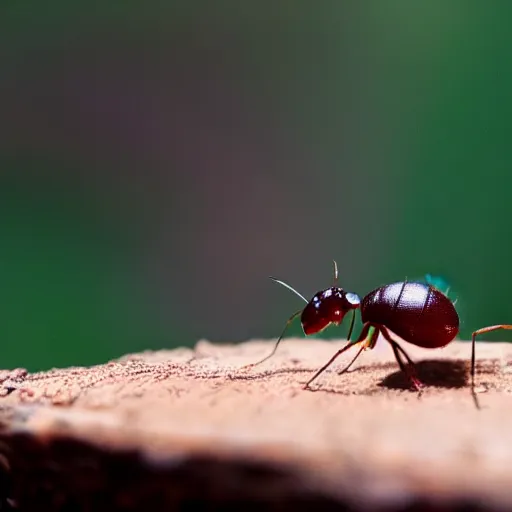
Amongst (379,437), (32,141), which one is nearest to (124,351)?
(32,141)

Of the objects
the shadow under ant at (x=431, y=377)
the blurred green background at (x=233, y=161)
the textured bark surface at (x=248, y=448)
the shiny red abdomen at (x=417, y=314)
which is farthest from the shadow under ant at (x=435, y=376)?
the blurred green background at (x=233, y=161)

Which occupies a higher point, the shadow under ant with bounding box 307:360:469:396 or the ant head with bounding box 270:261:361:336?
the ant head with bounding box 270:261:361:336

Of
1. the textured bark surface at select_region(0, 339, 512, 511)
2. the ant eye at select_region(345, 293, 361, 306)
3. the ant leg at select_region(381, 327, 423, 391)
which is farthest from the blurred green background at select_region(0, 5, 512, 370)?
the textured bark surface at select_region(0, 339, 512, 511)

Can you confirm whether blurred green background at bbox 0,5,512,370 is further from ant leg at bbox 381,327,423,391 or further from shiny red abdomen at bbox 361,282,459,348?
ant leg at bbox 381,327,423,391

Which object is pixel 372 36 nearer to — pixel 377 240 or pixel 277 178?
pixel 277 178

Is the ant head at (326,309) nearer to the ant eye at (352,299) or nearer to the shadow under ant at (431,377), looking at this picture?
the ant eye at (352,299)

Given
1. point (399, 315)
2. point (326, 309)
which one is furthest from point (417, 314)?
point (326, 309)

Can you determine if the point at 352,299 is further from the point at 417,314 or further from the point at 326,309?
the point at 417,314
